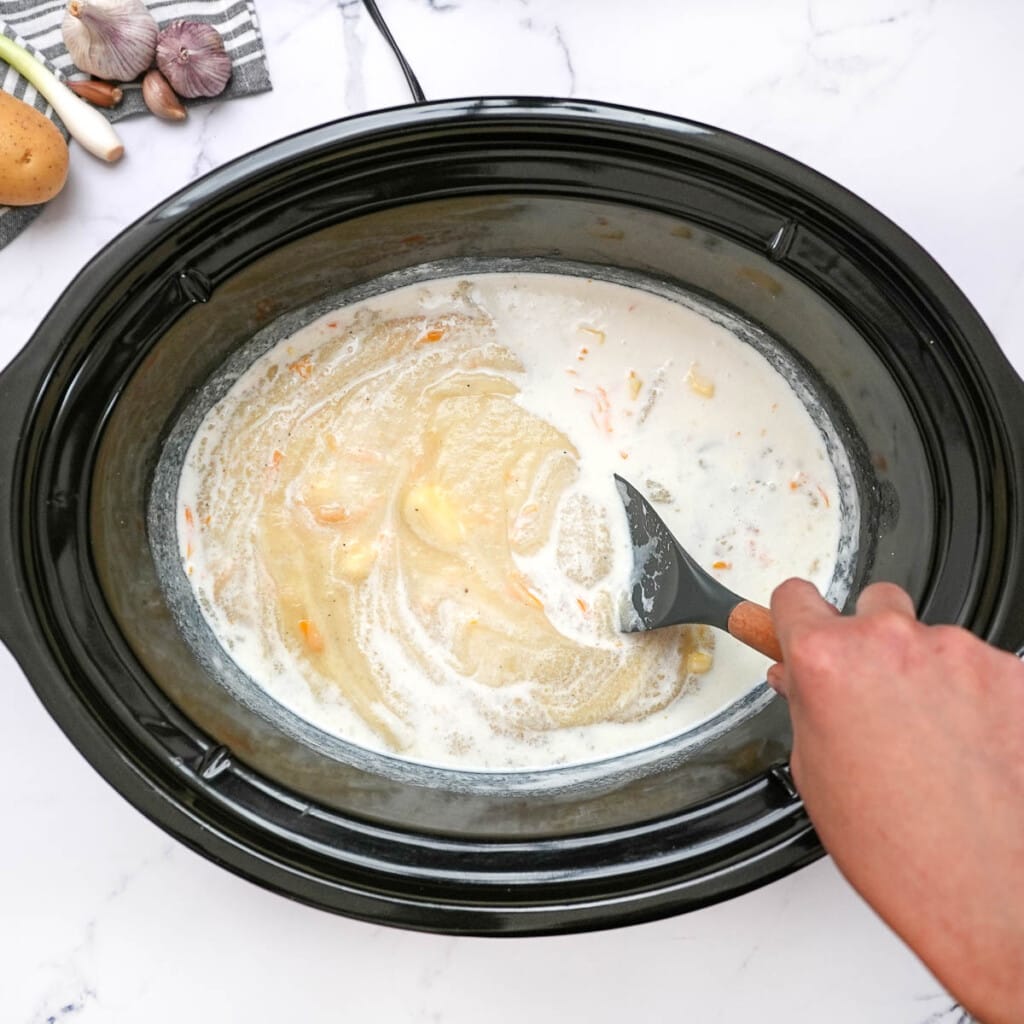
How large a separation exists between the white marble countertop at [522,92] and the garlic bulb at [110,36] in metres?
0.07

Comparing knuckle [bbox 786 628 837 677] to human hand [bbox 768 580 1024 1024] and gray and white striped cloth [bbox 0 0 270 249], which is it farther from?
gray and white striped cloth [bbox 0 0 270 249]

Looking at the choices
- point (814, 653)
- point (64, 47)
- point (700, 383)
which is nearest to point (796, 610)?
point (814, 653)

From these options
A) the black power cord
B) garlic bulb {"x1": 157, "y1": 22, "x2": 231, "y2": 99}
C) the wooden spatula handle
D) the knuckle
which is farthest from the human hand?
garlic bulb {"x1": 157, "y1": 22, "x2": 231, "y2": 99}

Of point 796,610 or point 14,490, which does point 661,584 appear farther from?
point 14,490

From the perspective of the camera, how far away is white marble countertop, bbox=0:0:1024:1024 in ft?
4.24

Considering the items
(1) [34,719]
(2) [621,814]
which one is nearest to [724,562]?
(2) [621,814]

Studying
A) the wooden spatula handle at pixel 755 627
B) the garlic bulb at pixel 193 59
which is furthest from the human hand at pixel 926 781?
the garlic bulb at pixel 193 59

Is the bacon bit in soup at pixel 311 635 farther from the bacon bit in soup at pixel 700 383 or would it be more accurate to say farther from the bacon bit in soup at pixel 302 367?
the bacon bit in soup at pixel 700 383

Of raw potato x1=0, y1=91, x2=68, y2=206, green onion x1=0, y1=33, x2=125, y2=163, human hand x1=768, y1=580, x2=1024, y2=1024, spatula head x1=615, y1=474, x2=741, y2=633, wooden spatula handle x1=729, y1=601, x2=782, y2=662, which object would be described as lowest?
human hand x1=768, y1=580, x2=1024, y2=1024

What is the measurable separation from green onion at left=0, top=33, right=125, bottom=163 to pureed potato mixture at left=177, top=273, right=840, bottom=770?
0.35m

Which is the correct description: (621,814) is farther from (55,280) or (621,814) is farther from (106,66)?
(106,66)

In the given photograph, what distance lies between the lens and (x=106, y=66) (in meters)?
1.29

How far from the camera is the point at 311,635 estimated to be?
52.8 inches

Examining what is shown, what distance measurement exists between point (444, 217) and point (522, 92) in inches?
10.2
